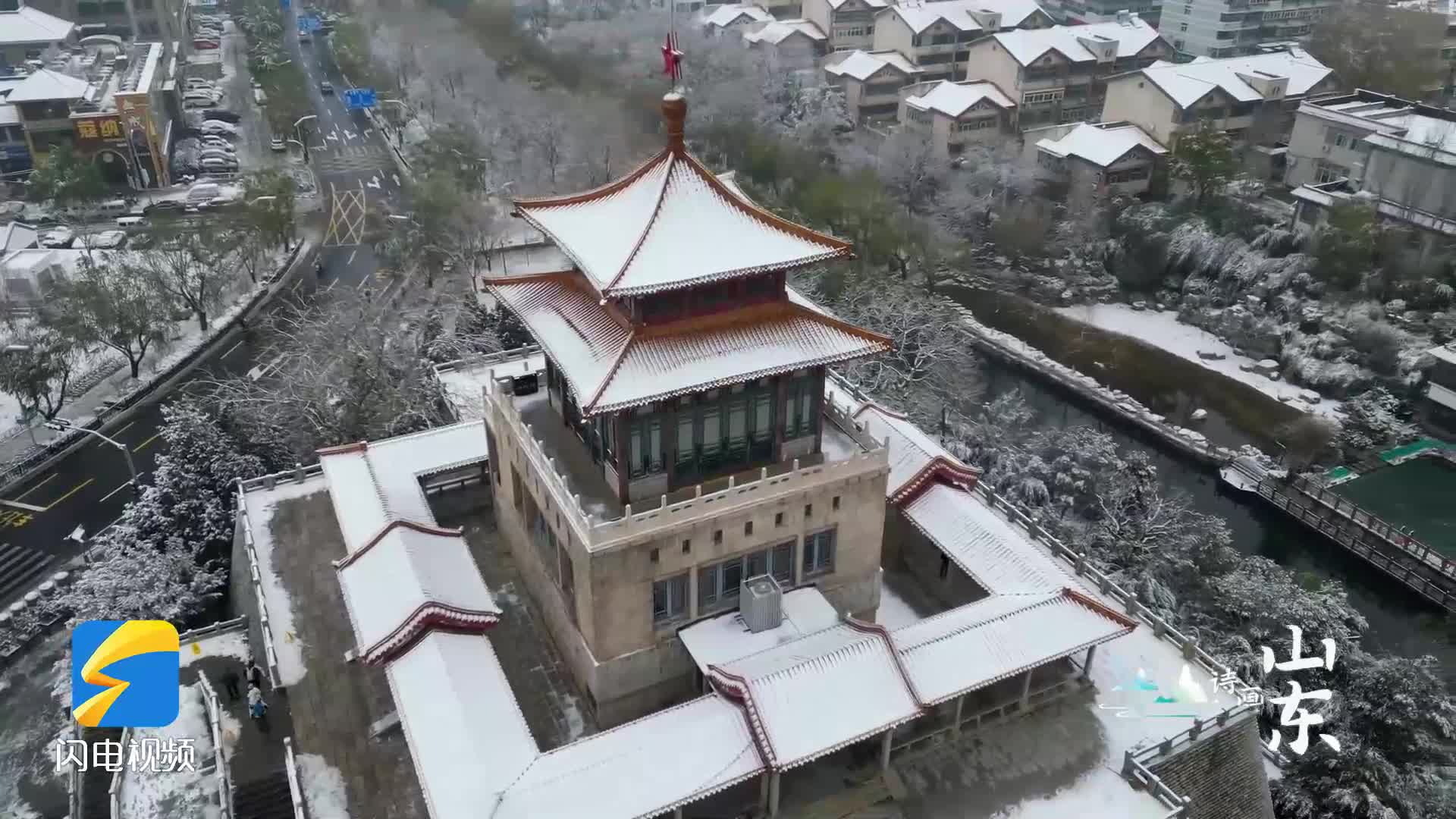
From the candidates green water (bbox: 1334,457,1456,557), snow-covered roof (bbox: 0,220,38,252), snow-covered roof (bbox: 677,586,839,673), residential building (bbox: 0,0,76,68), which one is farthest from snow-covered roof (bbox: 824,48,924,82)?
snow-covered roof (bbox: 677,586,839,673)

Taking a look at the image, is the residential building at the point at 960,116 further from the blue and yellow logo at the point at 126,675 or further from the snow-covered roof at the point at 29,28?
the snow-covered roof at the point at 29,28

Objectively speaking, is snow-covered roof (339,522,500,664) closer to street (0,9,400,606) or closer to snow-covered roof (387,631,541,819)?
snow-covered roof (387,631,541,819)

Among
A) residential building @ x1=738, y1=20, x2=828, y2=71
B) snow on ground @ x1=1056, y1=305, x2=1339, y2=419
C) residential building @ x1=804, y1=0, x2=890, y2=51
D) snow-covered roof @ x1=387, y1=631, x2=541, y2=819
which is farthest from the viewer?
residential building @ x1=804, y1=0, x2=890, y2=51

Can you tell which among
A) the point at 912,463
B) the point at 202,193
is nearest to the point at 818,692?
the point at 912,463

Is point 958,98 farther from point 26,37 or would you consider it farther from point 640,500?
point 26,37

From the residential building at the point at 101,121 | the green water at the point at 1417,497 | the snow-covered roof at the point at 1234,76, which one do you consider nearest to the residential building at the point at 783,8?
the snow-covered roof at the point at 1234,76

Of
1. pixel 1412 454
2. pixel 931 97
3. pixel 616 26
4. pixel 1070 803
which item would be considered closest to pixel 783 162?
pixel 931 97
